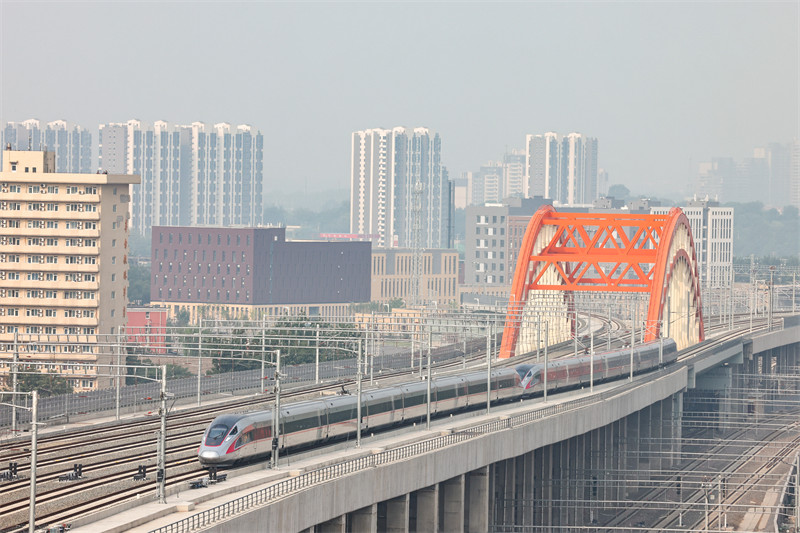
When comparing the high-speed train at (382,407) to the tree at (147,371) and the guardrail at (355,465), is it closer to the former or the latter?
the guardrail at (355,465)

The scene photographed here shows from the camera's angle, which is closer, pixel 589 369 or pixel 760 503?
pixel 760 503

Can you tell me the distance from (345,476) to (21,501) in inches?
510

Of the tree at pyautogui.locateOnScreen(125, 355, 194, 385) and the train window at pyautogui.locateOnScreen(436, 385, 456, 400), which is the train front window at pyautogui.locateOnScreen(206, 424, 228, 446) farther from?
the tree at pyautogui.locateOnScreen(125, 355, 194, 385)

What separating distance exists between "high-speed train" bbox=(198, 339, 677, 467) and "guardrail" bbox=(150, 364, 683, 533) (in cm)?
333

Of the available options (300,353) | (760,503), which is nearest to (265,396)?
(760,503)

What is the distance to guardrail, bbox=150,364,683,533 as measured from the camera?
4831 centimetres

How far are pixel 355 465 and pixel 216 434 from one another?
235 inches

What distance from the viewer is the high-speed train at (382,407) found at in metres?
58.9

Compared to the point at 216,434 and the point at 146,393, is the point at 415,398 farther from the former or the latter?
the point at 216,434

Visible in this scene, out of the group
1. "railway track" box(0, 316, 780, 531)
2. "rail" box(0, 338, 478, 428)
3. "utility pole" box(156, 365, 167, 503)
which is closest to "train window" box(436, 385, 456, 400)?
"rail" box(0, 338, 478, 428)

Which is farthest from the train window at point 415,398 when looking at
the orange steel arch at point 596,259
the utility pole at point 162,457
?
the orange steel arch at point 596,259

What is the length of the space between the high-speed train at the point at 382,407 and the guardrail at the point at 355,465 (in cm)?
333

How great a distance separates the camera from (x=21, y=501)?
51.6 m

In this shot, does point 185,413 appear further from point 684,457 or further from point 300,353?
point 300,353
